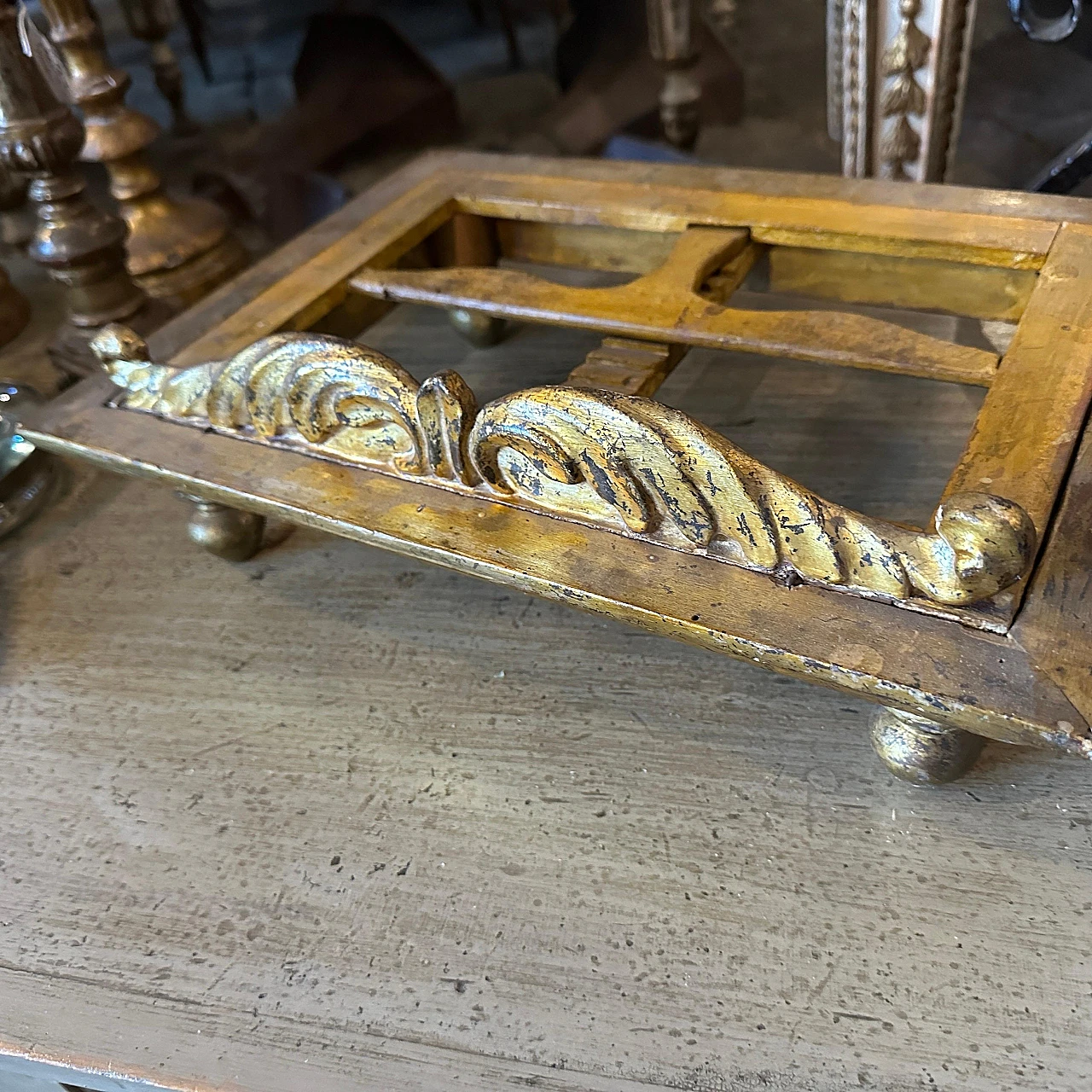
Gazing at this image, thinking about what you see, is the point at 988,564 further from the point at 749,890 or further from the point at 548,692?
the point at 548,692

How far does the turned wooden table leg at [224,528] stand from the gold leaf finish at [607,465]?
0.13 metres

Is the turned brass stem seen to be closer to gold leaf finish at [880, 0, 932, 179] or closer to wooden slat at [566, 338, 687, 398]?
wooden slat at [566, 338, 687, 398]

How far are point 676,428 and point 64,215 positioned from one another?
92 centimetres

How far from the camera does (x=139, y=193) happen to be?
1436 mm

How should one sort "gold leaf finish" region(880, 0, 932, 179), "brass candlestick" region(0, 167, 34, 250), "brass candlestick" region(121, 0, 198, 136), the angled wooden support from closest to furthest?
the angled wooden support → "gold leaf finish" region(880, 0, 932, 179) → "brass candlestick" region(0, 167, 34, 250) → "brass candlestick" region(121, 0, 198, 136)

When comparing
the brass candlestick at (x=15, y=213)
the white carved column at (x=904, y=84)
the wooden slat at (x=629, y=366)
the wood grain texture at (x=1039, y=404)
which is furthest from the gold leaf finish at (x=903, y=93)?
the brass candlestick at (x=15, y=213)

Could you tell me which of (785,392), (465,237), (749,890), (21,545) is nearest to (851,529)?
A: (749,890)

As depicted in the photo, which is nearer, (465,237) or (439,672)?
(439,672)

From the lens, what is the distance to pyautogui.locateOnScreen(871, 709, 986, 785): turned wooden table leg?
2.11ft

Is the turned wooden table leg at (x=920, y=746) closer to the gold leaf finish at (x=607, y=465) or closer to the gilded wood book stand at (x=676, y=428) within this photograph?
the gilded wood book stand at (x=676, y=428)

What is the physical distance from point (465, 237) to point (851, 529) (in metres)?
0.70

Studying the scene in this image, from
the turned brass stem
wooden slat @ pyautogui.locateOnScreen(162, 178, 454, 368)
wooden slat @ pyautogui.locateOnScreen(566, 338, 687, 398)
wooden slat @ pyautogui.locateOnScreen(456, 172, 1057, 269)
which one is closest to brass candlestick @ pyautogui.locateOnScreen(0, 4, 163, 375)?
the turned brass stem

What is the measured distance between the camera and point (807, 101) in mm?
2094

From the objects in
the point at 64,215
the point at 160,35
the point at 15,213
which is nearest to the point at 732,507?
the point at 64,215
